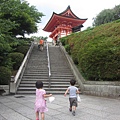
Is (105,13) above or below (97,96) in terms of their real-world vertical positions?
above

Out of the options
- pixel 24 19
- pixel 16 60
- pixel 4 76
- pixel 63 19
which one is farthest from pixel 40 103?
pixel 63 19

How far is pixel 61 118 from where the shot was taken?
5.04 meters

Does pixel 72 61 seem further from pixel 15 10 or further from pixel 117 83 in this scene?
pixel 15 10

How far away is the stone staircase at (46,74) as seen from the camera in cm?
1042

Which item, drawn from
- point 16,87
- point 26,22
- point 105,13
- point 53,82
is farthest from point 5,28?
point 105,13

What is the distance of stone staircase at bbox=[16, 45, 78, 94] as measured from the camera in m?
10.4

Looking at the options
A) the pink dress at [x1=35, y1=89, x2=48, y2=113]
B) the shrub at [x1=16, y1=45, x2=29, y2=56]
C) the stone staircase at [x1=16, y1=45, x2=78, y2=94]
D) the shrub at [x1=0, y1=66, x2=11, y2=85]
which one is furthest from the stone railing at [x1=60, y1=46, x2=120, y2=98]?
the shrub at [x1=16, y1=45, x2=29, y2=56]

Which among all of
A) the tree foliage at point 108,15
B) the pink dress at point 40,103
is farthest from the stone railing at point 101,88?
the tree foliage at point 108,15

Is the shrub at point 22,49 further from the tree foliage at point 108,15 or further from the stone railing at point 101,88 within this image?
the tree foliage at point 108,15

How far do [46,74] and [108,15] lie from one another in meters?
19.0

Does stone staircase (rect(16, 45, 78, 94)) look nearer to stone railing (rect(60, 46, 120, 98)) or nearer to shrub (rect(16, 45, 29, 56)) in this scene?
shrub (rect(16, 45, 29, 56))

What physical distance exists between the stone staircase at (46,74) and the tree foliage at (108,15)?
525 inches

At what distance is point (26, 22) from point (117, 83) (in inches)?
525

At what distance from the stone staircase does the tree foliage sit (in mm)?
13331
